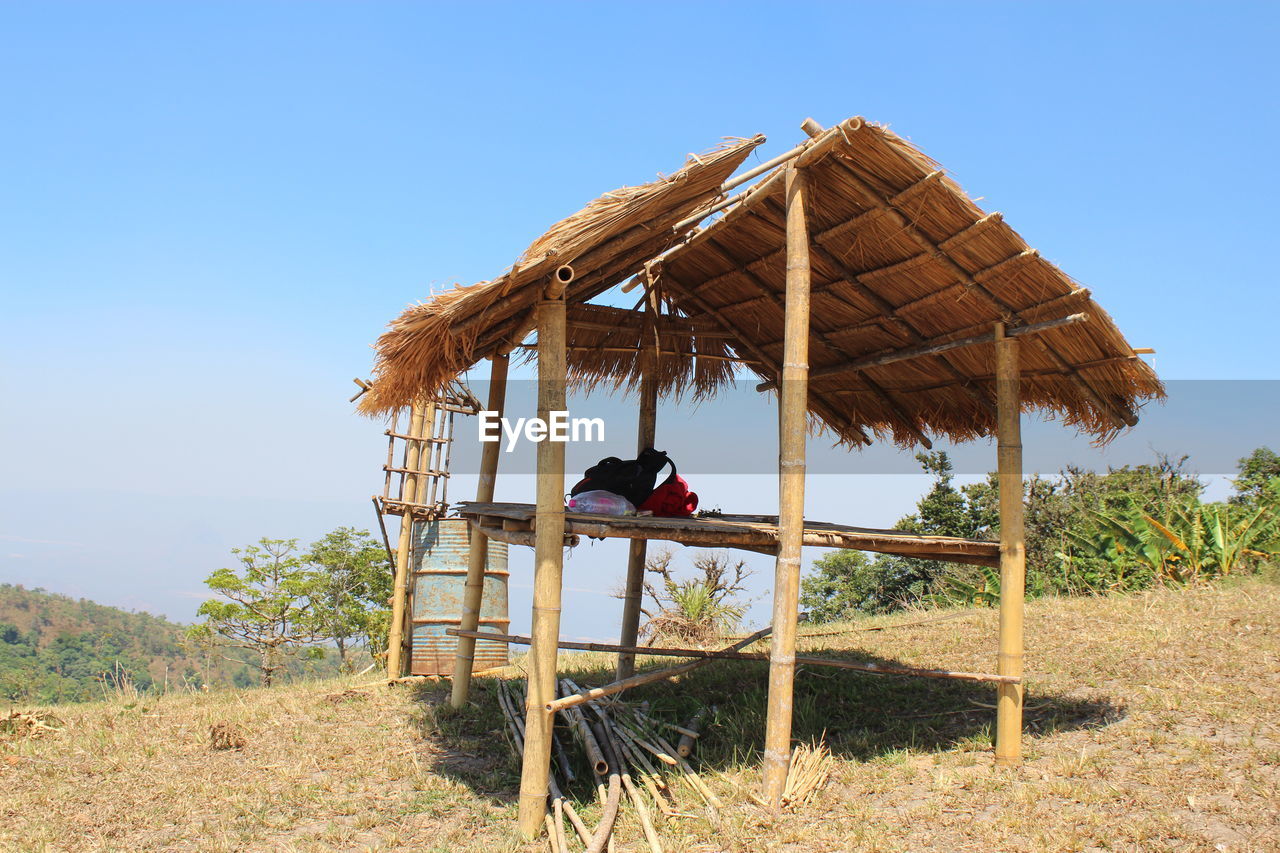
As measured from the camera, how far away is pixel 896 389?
24.8ft

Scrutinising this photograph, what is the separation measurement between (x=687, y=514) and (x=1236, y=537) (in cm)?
719

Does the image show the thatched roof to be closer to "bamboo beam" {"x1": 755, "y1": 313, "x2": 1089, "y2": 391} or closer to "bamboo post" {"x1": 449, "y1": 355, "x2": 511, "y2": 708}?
"bamboo beam" {"x1": 755, "y1": 313, "x2": 1089, "y2": 391}

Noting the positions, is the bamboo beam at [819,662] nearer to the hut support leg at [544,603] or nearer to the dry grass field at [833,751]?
the hut support leg at [544,603]

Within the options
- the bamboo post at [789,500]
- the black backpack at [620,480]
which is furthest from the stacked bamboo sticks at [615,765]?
the black backpack at [620,480]

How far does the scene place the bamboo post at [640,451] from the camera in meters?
7.33

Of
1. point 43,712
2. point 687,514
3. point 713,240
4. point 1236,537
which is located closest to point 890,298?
point 713,240

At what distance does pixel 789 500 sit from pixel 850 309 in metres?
2.19

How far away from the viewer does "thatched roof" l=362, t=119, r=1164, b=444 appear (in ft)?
16.1

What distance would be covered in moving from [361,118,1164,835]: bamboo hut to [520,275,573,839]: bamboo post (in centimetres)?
1

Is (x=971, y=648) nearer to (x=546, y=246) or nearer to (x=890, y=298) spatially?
(x=890, y=298)

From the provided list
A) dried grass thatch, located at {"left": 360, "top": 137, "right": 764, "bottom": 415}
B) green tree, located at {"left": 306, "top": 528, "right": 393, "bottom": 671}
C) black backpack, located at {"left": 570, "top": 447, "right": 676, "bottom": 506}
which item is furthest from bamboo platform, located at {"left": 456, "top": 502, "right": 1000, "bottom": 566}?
green tree, located at {"left": 306, "top": 528, "right": 393, "bottom": 671}

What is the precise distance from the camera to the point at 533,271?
466 centimetres

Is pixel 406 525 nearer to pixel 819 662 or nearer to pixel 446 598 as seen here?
pixel 446 598

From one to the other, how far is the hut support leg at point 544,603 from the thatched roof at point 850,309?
1.91 ft
